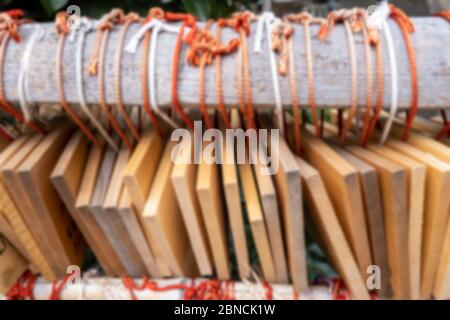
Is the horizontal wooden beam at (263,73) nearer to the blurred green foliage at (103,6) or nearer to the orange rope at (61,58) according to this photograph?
the orange rope at (61,58)

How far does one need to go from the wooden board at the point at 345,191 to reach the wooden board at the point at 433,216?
80mm

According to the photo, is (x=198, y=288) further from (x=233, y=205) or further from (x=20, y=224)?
(x=20, y=224)

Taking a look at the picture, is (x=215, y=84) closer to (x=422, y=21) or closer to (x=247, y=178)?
(x=247, y=178)

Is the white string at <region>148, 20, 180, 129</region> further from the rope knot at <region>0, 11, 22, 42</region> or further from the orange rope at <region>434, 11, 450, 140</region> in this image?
Answer: the orange rope at <region>434, 11, 450, 140</region>

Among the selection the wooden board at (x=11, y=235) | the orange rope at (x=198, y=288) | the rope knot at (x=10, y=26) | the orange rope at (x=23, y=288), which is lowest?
the orange rope at (x=198, y=288)

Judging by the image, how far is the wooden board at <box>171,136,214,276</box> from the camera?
0.50 metres

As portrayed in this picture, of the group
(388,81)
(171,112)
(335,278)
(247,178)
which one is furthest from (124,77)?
(335,278)

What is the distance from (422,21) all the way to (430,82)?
0.31 ft

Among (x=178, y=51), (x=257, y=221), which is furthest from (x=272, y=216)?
(x=178, y=51)

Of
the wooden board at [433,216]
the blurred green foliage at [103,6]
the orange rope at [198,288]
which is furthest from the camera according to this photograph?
the blurred green foliage at [103,6]

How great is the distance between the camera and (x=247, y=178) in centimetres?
55

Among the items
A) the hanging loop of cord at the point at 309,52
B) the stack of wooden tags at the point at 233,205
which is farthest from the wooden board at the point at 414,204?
the hanging loop of cord at the point at 309,52

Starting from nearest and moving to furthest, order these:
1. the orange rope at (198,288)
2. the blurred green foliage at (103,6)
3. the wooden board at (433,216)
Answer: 1. the wooden board at (433,216)
2. the orange rope at (198,288)
3. the blurred green foliage at (103,6)

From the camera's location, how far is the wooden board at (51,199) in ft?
1.70
